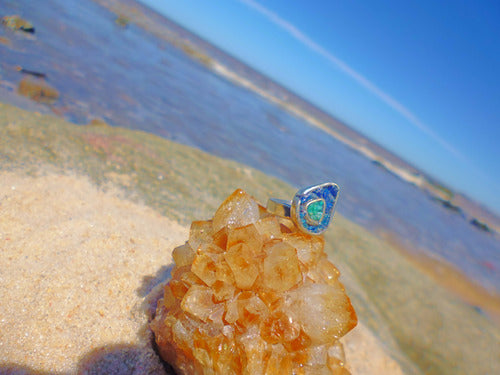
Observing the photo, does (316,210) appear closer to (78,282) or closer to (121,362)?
(121,362)

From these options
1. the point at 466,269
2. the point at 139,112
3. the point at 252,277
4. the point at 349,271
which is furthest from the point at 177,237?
the point at 466,269

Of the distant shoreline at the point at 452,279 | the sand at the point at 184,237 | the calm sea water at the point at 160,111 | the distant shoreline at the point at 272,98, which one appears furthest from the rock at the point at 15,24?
the distant shoreline at the point at 272,98

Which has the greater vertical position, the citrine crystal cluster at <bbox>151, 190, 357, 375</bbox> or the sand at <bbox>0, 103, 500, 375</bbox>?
the citrine crystal cluster at <bbox>151, 190, 357, 375</bbox>

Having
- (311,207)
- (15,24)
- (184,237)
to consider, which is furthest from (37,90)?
(311,207)

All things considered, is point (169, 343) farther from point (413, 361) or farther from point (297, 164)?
point (297, 164)

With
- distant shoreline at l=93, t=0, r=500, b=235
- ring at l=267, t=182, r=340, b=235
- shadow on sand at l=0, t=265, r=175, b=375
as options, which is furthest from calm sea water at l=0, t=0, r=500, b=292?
distant shoreline at l=93, t=0, r=500, b=235

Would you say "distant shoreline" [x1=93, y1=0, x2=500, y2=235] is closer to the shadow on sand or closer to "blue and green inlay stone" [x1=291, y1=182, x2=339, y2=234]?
"blue and green inlay stone" [x1=291, y1=182, x2=339, y2=234]
